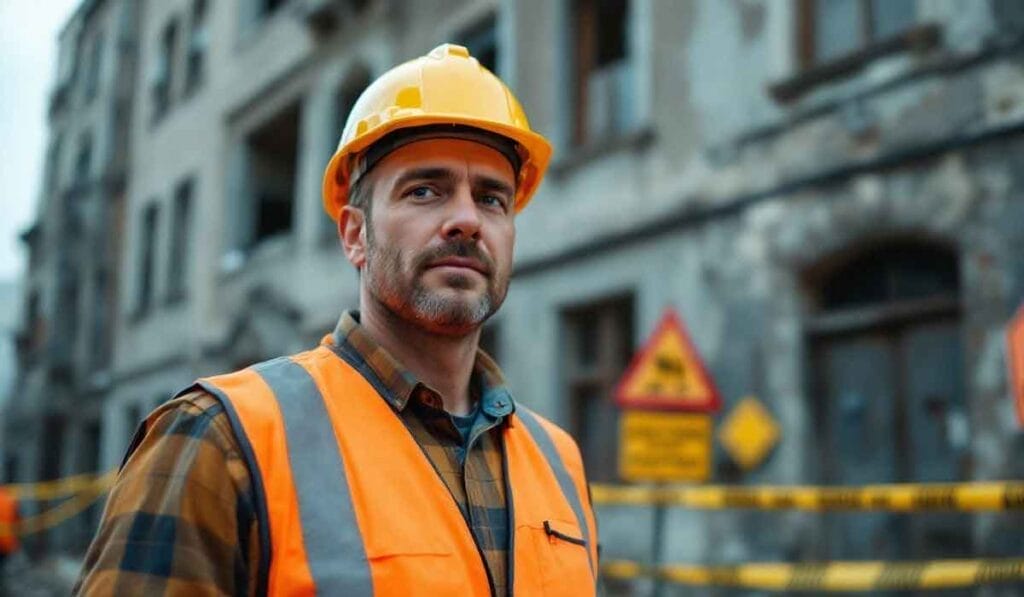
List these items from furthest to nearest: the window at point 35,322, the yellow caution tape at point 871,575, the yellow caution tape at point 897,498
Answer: the window at point 35,322 < the yellow caution tape at point 871,575 < the yellow caution tape at point 897,498

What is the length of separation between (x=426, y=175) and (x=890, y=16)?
22.9ft

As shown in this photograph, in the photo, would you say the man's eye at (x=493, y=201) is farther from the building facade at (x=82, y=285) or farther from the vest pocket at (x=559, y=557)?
the building facade at (x=82, y=285)

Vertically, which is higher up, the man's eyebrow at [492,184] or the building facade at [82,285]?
the building facade at [82,285]

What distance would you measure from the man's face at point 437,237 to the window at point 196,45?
20511 millimetres

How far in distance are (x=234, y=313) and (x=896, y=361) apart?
517 inches

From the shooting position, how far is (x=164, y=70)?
23547 mm

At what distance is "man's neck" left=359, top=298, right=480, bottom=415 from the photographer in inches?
93.8

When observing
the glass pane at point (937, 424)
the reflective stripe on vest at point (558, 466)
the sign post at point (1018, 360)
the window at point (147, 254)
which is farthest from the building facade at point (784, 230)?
the window at point (147, 254)

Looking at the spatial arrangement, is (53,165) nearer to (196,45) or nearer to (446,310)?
(196,45)

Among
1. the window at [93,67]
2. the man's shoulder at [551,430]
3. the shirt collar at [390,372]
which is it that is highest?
the window at [93,67]

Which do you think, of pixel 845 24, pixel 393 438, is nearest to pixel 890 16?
pixel 845 24

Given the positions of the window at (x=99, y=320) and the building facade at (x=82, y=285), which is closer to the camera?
the window at (x=99, y=320)

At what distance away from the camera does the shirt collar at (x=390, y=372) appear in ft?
7.30

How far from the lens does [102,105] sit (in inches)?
1017
